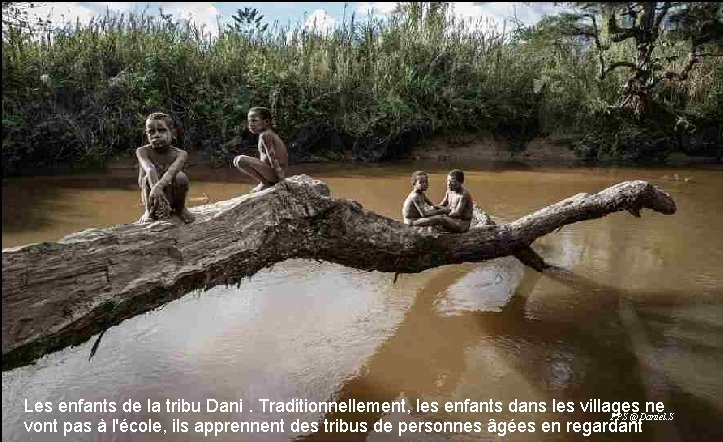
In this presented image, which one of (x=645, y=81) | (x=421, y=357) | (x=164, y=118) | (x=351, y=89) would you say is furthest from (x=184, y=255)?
(x=645, y=81)

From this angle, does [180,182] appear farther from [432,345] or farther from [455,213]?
[455,213]

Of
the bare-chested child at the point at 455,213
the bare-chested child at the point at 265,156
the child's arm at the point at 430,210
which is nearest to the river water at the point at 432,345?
the bare-chested child at the point at 455,213

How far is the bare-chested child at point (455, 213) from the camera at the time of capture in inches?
200

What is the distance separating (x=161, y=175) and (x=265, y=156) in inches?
37.1

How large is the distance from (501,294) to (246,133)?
972 cm

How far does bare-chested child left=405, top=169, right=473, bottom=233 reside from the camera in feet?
16.7

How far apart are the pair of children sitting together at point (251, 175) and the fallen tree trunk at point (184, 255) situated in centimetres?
14

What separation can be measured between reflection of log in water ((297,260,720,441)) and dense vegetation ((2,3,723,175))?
8510mm

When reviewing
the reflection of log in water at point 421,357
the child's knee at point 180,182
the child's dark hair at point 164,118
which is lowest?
the reflection of log in water at point 421,357

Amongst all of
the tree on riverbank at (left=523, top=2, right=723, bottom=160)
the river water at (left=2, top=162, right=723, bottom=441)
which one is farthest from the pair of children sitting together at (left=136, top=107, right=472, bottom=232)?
the tree on riverbank at (left=523, top=2, right=723, bottom=160)

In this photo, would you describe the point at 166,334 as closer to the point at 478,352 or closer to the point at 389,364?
the point at 389,364

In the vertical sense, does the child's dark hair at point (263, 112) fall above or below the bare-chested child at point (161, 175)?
above

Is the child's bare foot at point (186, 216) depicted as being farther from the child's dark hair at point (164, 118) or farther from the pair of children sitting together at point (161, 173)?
the child's dark hair at point (164, 118)

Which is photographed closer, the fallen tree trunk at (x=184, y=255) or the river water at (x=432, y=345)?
the fallen tree trunk at (x=184, y=255)
